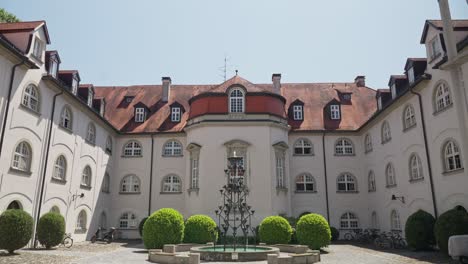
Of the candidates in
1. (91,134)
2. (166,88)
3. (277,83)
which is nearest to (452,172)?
(277,83)

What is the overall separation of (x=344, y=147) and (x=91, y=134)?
19.7 meters

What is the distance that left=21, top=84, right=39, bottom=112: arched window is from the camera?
18578 mm

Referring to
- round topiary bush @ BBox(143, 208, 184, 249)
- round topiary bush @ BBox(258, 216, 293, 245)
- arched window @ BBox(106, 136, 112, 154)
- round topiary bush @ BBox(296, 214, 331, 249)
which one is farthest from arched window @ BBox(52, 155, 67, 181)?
round topiary bush @ BBox(296, 214, 331, 249)

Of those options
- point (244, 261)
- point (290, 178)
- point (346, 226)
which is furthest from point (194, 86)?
point (244, 261)

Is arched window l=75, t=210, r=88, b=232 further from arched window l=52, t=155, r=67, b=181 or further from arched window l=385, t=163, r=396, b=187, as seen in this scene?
arched window l=385, t=163, r=396, b=187

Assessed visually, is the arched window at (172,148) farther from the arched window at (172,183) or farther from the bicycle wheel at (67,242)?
the bicycle wheel at (67,242)

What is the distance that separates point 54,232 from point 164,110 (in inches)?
621

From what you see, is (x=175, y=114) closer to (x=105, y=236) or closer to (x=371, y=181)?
(x=105, y=236)

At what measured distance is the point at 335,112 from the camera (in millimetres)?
31578

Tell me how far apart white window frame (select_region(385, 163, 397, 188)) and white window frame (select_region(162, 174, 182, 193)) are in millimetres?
15640

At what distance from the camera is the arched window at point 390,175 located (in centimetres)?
2416

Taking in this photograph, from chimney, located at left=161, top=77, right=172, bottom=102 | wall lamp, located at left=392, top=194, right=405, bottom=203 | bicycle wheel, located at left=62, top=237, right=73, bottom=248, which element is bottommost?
bicycle wheel, located at left=62, top=237, right=73, bottom=248

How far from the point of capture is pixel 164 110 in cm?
3278

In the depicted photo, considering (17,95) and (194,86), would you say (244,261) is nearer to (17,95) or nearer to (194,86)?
(17,95)
